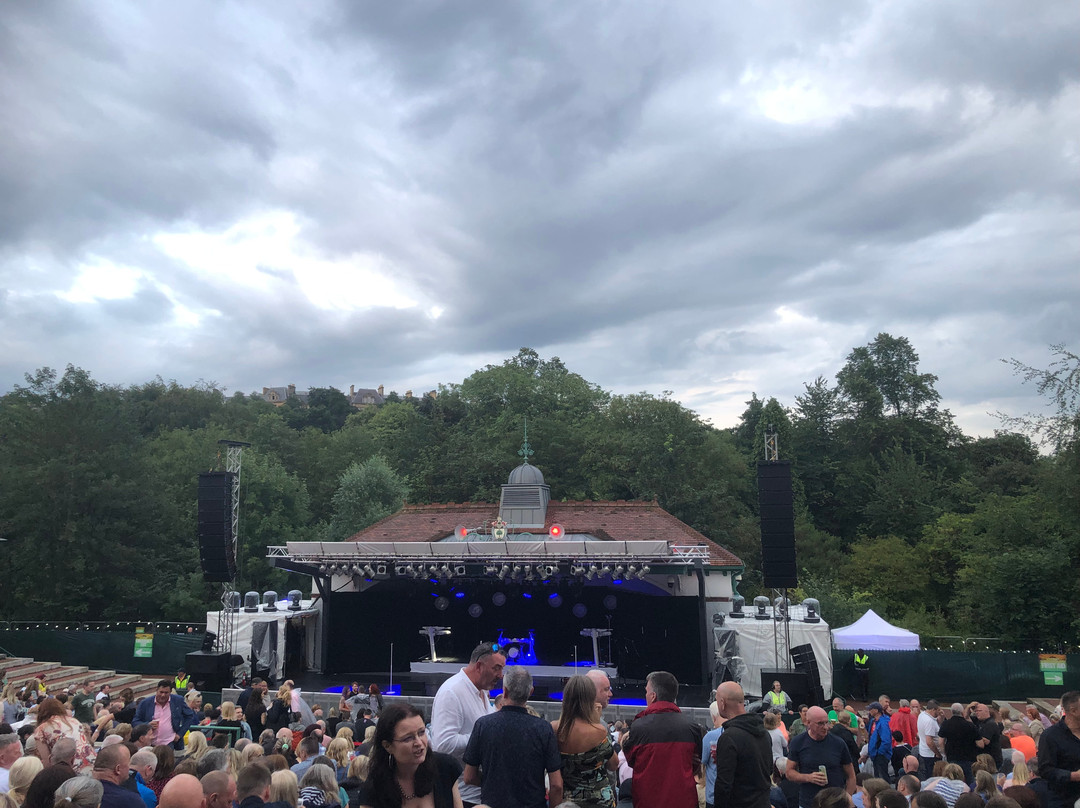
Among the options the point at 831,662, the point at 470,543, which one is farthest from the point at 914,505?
the point at 470,543

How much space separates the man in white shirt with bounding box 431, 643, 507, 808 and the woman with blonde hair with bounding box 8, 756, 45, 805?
7.19 feet

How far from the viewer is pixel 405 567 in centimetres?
1644

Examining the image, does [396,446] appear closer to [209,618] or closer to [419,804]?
[209,618]

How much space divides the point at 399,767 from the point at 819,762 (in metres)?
3.09

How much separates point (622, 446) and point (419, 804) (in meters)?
31.2

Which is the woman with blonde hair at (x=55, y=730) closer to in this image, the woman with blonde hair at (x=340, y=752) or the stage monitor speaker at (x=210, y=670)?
the woman with blonde hair at (x=340, y=752)

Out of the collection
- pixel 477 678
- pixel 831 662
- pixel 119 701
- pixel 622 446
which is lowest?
pixel 831 662

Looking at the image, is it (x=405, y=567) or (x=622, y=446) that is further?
(x=622, y=446)

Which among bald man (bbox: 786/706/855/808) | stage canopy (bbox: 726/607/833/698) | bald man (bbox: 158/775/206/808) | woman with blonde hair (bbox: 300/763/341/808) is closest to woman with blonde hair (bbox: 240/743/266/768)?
woman with blonde hair (bbox: 300/763/341/808)

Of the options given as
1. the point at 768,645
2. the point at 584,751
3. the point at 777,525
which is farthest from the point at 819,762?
the point at 768,645

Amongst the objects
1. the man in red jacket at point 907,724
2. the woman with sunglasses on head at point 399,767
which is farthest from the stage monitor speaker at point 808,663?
the woman with sunglasses on head at point 399,767

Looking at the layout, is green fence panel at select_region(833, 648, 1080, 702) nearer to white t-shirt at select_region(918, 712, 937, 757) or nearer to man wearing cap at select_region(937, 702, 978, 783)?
white t-shirt at select_region(918, 712, 937, 757)

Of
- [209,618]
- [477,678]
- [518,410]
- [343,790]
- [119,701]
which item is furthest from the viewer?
[518,410]

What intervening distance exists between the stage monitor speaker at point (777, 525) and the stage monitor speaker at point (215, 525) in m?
11.3
